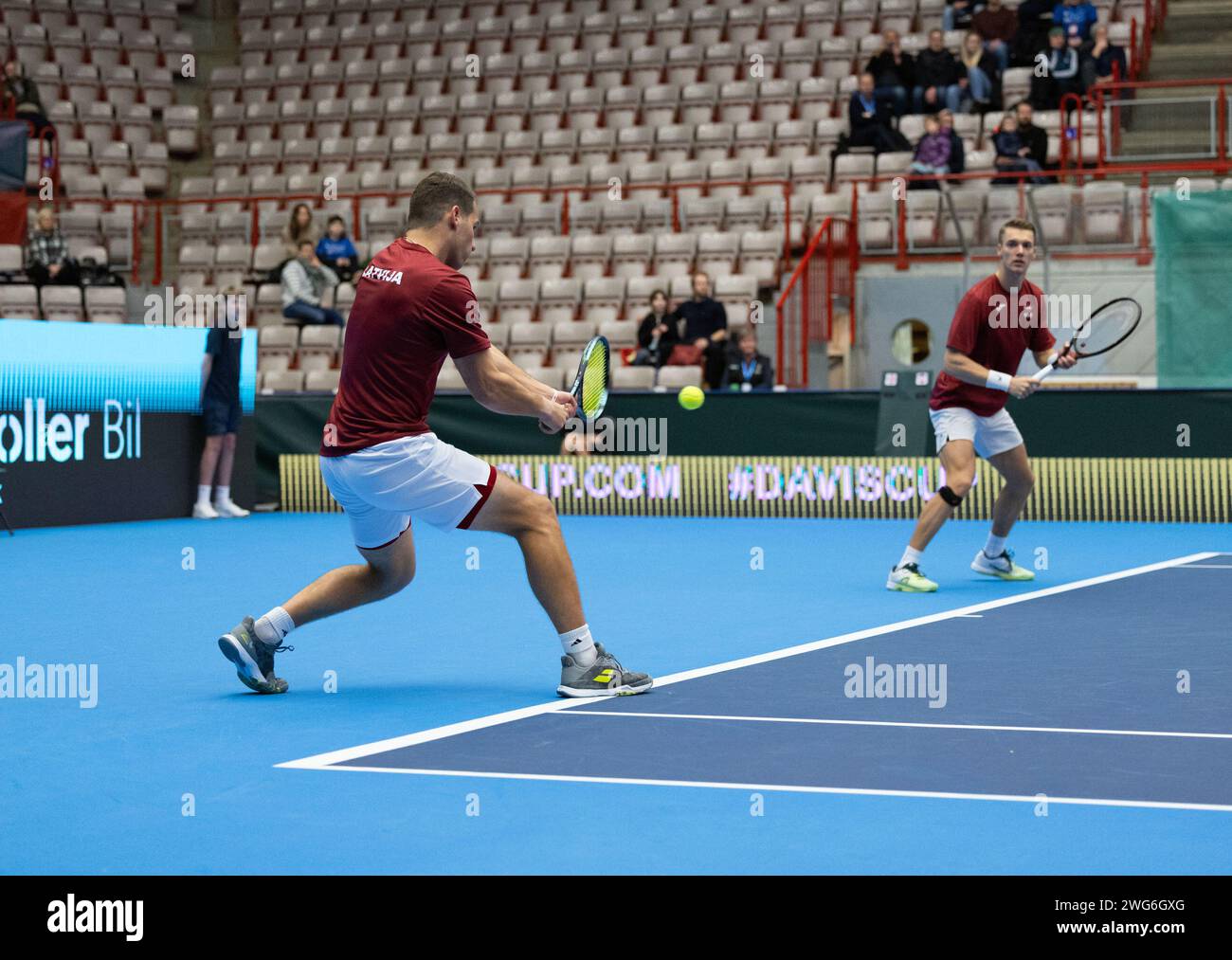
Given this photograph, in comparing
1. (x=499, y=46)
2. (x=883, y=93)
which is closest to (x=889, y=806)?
(x=883, y=93)

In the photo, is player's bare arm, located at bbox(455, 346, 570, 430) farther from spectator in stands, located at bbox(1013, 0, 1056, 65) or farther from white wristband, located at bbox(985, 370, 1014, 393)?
spectator in stands, located at bbox(1013, 0, 1056, 65)

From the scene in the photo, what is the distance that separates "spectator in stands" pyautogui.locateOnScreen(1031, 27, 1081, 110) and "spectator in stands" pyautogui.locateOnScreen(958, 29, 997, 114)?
2.27 feet

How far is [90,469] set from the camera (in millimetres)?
17469

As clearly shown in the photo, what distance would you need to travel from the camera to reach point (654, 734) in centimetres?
642

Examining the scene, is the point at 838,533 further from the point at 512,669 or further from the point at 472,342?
the point at 472,342

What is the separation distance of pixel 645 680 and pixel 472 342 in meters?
1.53

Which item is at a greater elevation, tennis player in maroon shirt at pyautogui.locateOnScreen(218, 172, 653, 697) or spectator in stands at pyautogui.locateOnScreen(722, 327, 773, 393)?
spectator in stands at pyautogui.locateOnScreen(722, 327, 773, 393)

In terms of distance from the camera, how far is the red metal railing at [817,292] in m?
21.6

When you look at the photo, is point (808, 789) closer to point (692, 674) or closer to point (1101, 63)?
point (692, 674)

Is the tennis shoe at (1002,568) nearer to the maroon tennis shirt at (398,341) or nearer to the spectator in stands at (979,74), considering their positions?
the maroon tennis shirt at (398,341)

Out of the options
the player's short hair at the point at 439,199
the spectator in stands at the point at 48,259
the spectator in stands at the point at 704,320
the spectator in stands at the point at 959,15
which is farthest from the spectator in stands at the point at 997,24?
the player's short hair at the point at 439,199

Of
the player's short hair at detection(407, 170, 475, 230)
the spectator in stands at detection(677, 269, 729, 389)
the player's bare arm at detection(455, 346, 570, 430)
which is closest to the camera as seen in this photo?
the player's bare arm at detection(455, 346, 570, 430)

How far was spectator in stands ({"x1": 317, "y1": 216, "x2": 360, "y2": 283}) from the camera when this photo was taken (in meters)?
23.3
